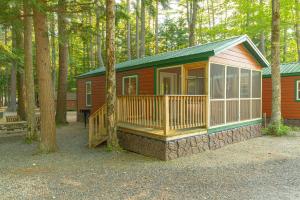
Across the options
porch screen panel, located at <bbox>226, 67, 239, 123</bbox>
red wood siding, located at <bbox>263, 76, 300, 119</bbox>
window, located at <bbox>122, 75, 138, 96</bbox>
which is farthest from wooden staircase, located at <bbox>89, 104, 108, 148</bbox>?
red wood siding, located at <bbox>263, 76, 300, 119</bbox>

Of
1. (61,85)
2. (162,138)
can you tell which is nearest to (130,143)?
(162,138)

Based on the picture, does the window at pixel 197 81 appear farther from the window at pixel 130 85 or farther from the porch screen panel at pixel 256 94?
the window at pixel 130 85

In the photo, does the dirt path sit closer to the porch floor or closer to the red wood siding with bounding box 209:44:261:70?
the porch floor

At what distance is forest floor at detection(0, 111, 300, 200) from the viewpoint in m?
4.10

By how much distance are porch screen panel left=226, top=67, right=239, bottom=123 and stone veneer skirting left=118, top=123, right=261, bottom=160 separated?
492 millimetres

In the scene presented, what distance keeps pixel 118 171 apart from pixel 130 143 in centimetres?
213

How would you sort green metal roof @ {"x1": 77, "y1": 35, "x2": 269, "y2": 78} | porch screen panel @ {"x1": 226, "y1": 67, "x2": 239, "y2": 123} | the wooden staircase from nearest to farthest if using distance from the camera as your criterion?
green metal roof @ {"x1": 77, "y1": 35, "x2": 269, "y2": 78} → the wooden staircase → porch screen panel @ {"x1": 226, "y1": 67, "x2": 239, "y2": 123}

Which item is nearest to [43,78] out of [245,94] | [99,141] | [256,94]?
[99,141]

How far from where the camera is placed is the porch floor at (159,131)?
20.5ft

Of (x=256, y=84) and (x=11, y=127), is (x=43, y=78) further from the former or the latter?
(x=256, y=84)

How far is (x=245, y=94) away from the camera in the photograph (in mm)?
9070

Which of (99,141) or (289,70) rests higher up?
(289,70)

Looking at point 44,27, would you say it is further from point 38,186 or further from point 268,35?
point 268,35

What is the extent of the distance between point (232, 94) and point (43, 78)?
20.3ft
